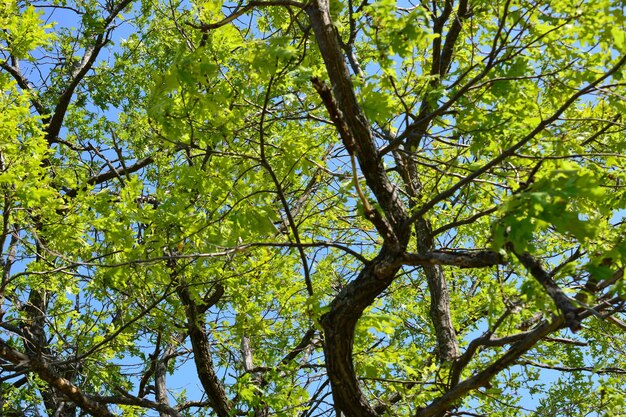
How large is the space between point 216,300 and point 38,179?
118 inches

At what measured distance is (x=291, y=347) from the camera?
32.6ft

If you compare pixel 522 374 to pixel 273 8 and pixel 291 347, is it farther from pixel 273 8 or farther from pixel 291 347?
pixel 273 8

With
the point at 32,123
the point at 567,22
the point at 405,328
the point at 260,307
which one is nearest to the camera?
the point at 567,22

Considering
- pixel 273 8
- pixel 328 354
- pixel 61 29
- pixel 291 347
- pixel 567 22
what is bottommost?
pixel 328 354

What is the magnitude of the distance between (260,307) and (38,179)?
291 centimetres

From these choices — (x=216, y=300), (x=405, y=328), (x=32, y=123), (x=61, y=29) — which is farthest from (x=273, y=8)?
(x=61, y=29)

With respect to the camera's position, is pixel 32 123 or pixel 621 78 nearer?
pixel 621 78

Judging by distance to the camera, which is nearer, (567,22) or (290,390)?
(567,22)

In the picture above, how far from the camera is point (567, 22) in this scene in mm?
5043

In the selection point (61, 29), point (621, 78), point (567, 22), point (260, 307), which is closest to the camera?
point (567, 22)

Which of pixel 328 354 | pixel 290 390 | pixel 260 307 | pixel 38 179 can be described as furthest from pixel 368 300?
pixel 38 179

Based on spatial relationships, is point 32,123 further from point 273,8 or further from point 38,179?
point 273,8

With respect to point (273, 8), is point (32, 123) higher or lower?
lower

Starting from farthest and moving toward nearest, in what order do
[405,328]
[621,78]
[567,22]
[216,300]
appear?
[405,328], [216,300], [621,78], [567,22]
